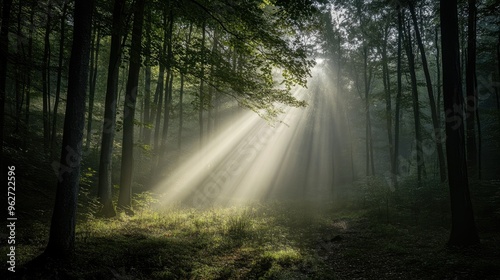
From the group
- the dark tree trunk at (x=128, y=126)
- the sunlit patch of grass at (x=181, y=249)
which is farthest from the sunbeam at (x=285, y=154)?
the sunlit patch of grass at (x=181, y=249)

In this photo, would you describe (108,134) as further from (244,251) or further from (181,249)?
(244,251)

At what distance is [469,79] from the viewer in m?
15.3

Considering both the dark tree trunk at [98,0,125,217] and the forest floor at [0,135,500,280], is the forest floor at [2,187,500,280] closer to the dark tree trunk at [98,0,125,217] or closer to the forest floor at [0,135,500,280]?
the forest floor at [0,135,500,280]

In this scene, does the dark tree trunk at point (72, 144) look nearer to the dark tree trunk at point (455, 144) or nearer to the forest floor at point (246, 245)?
the forest floor at point (246, 245)

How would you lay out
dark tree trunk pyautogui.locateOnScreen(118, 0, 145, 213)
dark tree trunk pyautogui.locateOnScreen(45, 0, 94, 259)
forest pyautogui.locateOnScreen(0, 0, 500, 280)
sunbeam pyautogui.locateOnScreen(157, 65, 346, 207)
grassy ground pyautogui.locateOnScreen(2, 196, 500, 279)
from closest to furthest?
dark tree trunk pyautogui.locateOnScreen(45, 0, 94, 259) < forest pyautogui.locateOnScreen(0, 0, 500, 280) < grassy ground pyautogui.locateOnScreen(2, 196, 500, 279) < dark tree trunk pyautogui.locateOnScreen(118, 0, 145, 213) < sunbeam pyautogui.locateOnScreen(157, 65, 346, 207)

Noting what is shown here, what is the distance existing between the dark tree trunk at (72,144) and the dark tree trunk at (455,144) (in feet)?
29.5

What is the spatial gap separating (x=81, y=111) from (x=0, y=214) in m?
5.24

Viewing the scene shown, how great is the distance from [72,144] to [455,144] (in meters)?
9.55

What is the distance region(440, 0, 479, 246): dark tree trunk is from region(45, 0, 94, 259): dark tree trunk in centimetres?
899

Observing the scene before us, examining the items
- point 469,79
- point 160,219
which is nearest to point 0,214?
point 160,219

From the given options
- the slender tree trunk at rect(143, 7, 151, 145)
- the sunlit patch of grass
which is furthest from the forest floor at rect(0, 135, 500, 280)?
the slender tree trunk at rect(143, 7, 151, 145)

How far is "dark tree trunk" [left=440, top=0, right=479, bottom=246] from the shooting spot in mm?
7918

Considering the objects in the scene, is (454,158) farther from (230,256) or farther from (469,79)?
(469,79)

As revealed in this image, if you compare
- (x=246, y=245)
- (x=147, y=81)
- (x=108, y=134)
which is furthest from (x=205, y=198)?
(x=246, y=245)
